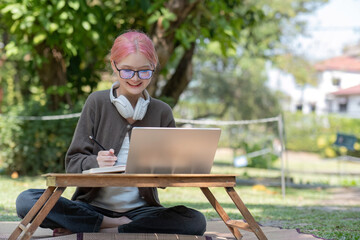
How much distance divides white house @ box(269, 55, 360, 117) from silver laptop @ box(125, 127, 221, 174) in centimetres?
3478

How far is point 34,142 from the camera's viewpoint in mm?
9812

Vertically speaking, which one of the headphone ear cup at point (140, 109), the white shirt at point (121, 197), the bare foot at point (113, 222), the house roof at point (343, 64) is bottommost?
the bare foot at point (113, 222)

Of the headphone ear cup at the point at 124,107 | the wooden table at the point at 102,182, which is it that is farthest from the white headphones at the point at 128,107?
the wooden table at the point at 102,182

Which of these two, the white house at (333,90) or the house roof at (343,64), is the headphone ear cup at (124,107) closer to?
the white house at (333,90)

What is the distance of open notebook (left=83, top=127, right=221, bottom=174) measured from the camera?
109 inches

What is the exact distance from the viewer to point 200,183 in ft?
9.21

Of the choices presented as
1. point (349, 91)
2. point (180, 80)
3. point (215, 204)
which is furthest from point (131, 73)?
point (349, 91)

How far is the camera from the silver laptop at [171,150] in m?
2.78

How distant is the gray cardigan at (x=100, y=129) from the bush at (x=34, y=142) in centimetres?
633

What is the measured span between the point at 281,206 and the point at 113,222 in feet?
12.8

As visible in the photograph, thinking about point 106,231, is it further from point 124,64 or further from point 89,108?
point 124,64

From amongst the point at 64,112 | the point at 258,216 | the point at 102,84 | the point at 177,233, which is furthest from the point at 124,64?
the point at 102,84

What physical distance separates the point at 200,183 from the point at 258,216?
9.80ft

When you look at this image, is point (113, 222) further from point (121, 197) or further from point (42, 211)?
point (42, 211)
